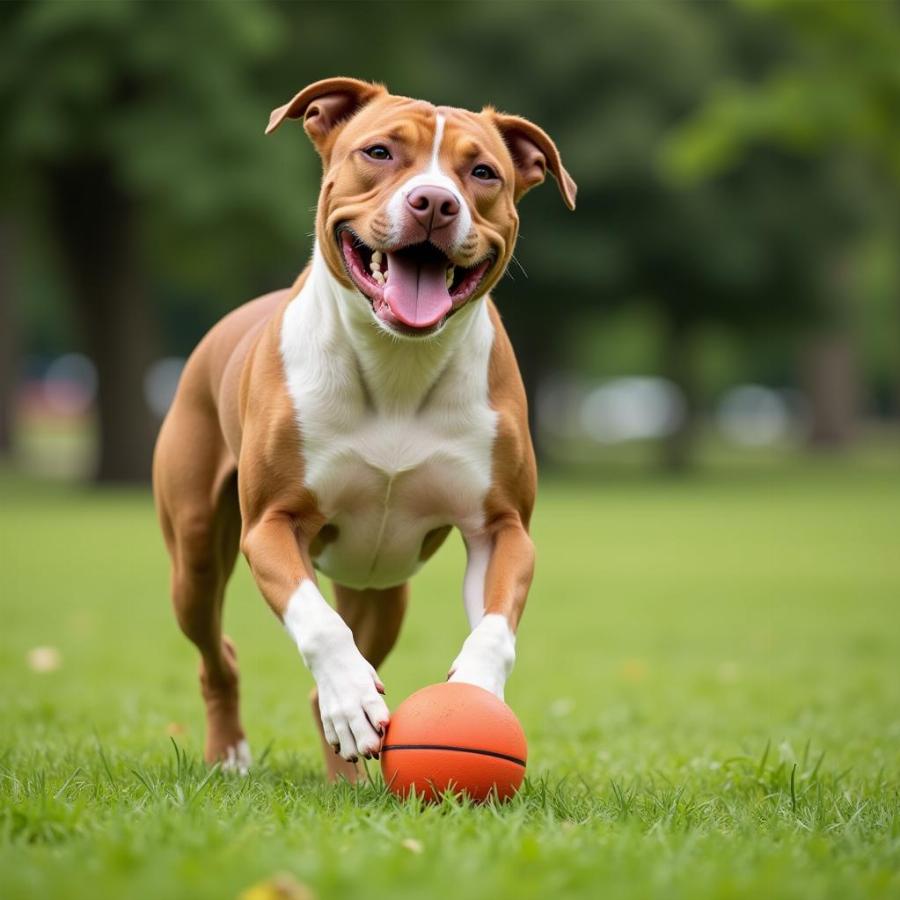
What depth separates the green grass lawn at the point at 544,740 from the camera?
10.6 feet

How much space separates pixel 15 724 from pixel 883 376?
73013 millimetres

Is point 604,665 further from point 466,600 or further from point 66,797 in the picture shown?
point 66,797

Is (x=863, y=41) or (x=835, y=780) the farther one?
(x=863, y=41)

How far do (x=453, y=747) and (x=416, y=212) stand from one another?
1.62m

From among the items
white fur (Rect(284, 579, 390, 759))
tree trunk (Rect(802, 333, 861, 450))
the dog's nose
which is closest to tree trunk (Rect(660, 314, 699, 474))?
tree trunk (Rect(802, 333, 861, 450))

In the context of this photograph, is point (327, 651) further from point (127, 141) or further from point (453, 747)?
point (127, 141)

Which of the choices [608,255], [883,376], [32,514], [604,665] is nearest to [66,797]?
[604,665]

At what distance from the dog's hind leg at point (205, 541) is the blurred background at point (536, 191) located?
1593cm

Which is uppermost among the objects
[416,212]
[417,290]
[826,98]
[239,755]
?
[826,98]

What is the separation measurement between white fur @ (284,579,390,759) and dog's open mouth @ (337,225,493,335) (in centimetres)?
94

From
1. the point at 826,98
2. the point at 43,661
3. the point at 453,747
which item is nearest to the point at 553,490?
the point at 826,98

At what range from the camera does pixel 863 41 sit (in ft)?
87.5

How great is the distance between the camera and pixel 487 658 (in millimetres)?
4457

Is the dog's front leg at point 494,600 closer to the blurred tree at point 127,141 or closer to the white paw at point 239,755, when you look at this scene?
the white paw at point 239,755
